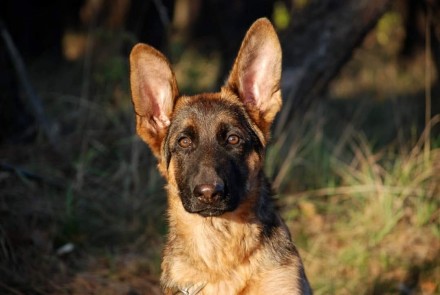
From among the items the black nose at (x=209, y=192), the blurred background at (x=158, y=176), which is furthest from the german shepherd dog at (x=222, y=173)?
the blurred background at (x=158, y=176)

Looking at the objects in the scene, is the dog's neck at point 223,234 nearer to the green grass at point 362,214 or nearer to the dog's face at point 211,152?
the dog's face at point 211,152

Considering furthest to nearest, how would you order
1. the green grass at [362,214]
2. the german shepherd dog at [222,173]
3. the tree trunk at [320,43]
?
1. the tree trunk at [320,43]
2. the green grass at [362,214]
3. the german shepherd dog at [222,173]

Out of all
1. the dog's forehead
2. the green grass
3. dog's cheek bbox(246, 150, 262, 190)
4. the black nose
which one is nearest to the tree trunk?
the green grass

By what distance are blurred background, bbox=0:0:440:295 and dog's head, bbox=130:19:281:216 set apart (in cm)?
168

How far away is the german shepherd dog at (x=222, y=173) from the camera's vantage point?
4449 mm

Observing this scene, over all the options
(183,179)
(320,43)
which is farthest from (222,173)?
(320,43)

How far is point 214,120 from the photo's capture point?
186 inches

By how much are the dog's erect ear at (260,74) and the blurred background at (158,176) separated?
1.94 metres

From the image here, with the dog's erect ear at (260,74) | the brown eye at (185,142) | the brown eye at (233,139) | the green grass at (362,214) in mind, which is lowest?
the green grass at (362,214)

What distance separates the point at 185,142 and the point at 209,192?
0.59 metres

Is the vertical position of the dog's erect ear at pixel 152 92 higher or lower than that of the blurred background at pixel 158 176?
higher

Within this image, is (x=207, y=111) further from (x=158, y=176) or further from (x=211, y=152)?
(x=158, y=176)

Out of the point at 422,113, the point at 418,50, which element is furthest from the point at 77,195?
the point at 418,50

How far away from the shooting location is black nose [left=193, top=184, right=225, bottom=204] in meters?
4.24
